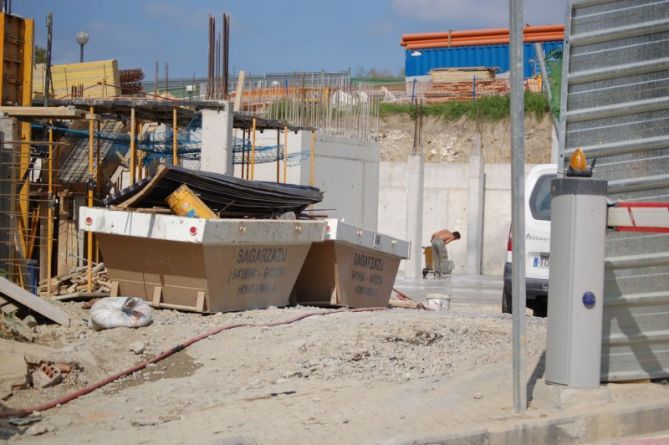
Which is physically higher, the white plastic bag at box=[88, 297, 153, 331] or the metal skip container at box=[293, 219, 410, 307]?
the metal skip container at box=[293, 219, 410, 307]

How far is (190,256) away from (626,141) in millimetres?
5291

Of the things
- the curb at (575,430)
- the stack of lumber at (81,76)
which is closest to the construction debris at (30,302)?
the curb at (575,430)

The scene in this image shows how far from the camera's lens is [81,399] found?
282 inches

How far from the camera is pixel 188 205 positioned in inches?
410

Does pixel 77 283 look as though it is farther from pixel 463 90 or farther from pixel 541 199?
pixel 463 90

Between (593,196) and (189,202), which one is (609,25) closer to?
(593,196)

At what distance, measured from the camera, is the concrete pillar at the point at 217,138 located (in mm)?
14836

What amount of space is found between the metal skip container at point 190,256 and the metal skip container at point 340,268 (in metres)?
1.04

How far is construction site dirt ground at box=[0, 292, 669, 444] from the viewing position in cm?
581

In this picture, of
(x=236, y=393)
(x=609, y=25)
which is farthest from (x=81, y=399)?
(x=609, y=25)

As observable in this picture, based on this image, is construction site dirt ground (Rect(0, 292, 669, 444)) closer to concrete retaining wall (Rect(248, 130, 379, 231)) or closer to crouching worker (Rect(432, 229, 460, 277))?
concrete retaining wall (Rect(248, 130, 379, 231))

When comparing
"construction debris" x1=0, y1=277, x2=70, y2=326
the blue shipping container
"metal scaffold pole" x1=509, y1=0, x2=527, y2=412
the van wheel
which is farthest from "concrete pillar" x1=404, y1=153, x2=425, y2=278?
"metal scaffold pole" x1=509, y1=0, x2=527, y2=412

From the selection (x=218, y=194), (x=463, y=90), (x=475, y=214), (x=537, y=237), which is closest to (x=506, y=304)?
(x=537, y=237)

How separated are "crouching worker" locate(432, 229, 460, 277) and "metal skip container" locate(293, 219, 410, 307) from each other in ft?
43.4
